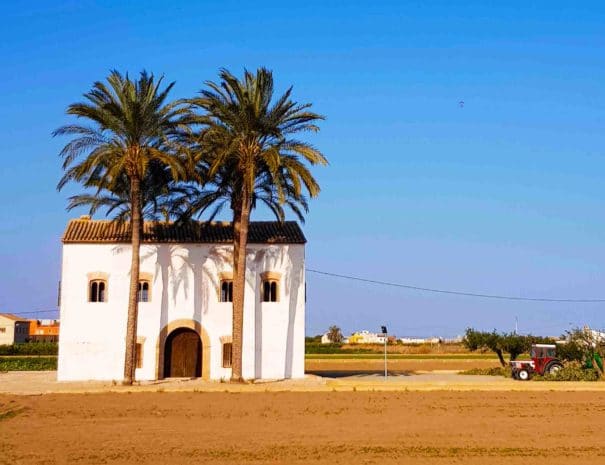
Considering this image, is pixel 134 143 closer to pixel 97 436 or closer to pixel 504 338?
pixel 97 436

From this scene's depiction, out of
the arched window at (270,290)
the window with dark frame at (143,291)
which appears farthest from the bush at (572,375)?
the window with dark frame at (143,291)

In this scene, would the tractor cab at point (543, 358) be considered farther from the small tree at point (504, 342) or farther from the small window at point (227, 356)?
the small window at point (227, 356)

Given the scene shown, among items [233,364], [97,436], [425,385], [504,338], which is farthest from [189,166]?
[504,338]

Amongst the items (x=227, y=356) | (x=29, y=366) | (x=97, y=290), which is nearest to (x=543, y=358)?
(x=227, y=356)

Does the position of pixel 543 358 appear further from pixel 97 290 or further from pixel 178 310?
pixel 97 290

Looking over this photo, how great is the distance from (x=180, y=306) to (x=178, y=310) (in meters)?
0.17

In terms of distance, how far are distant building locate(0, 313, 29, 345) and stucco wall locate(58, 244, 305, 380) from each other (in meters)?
75.8

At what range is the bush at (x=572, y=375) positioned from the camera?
100ft

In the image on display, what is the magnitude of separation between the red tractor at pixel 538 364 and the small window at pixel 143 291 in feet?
52.6

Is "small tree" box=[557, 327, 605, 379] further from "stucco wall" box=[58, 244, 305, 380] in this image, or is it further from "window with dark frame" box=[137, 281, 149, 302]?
"window with dark frame" box=[137, 281, 149, 302]

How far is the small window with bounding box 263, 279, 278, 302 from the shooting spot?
97.9 feet

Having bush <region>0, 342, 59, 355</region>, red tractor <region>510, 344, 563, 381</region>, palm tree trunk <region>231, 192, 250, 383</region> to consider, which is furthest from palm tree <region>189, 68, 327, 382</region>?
bush <region>0, 342, 59, 355</region>

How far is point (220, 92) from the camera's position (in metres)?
27.1

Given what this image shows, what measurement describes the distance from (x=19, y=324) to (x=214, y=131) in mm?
86855
